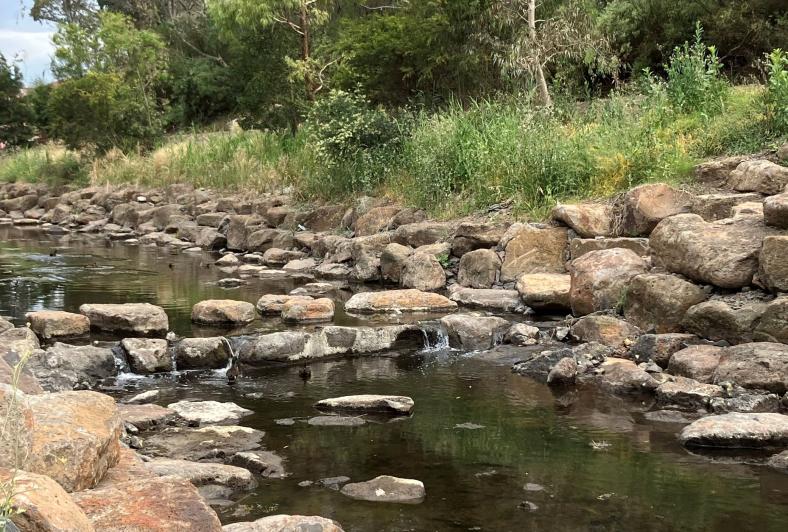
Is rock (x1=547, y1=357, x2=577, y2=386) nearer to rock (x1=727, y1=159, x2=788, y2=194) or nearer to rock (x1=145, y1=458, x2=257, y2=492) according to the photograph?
rock (x1=145, y1=458, x2=257, y2=492)

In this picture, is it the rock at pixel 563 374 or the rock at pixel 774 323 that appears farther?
the rock at pixel 563 374

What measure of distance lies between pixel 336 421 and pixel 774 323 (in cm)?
364

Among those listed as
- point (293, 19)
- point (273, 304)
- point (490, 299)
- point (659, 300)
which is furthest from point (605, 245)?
point (293, 19)

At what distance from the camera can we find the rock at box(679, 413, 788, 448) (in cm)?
541

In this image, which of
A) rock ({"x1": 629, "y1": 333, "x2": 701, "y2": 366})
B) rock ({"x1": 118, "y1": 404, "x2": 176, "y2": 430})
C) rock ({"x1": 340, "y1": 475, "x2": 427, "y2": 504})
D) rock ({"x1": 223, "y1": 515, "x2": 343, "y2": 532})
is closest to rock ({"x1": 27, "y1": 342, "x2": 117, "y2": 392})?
rock ({"x1": 118, "y1": 404, "x2": 176, "y2": 430})

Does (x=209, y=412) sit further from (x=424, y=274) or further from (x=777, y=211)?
(x=424, y=274)

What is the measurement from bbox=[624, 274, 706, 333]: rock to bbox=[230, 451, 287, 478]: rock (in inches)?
166

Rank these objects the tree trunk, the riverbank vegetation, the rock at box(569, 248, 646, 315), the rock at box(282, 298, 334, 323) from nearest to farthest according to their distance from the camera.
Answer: the rock at box(569, 248, 646, 315) < the rock at box(282, 298, 334, 323) < the riverbank vegetation < the tree trunk

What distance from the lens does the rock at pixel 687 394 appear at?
6.28m

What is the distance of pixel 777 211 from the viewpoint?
7.60m

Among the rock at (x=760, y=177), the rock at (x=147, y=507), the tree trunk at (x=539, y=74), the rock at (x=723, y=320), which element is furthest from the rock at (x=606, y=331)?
the tree trunk at (x=539, y=74)

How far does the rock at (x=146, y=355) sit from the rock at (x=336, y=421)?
1.98 metres

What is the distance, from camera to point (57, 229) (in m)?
20.8

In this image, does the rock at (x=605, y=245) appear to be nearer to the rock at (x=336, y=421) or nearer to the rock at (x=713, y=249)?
the rock at (x=713, y=249)
